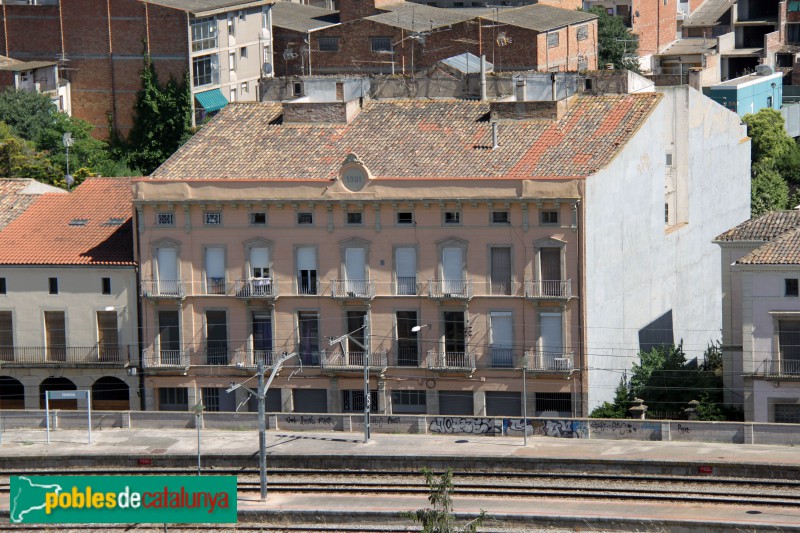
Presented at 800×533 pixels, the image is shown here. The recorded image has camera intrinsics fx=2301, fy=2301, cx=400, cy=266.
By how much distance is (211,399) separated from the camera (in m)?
99.7

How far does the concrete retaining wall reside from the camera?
295 ft

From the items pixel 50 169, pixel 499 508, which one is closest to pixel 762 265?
pixel 499 508

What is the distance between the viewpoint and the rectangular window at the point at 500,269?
95.6 m

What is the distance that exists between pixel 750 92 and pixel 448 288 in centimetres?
5691

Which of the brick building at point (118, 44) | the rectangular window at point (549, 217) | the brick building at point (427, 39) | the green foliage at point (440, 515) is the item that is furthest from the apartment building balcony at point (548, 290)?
the brick building at point (118, 44)

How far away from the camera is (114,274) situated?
10088cm

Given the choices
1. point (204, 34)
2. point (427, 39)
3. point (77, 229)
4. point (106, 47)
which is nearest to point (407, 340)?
point (77, 229)

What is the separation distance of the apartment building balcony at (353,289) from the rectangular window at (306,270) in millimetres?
1076

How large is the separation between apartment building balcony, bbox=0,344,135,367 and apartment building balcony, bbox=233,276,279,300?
6160 millimetres

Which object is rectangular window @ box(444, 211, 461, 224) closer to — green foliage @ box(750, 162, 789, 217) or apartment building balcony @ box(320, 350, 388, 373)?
apartment building balcony @ box(320, 350, 388, 373)

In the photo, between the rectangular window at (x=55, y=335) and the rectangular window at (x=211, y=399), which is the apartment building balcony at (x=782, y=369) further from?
the rectangular window at (x=55, y=335)

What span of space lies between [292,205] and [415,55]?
1878 inches

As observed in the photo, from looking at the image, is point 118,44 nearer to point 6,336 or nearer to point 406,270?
point 6,336

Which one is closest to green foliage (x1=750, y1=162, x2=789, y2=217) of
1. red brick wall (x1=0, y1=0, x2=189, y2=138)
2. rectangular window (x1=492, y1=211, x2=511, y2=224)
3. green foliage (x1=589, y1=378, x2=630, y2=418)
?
red brick wall (x1=0, y1=0, x2=189, y2=138)
